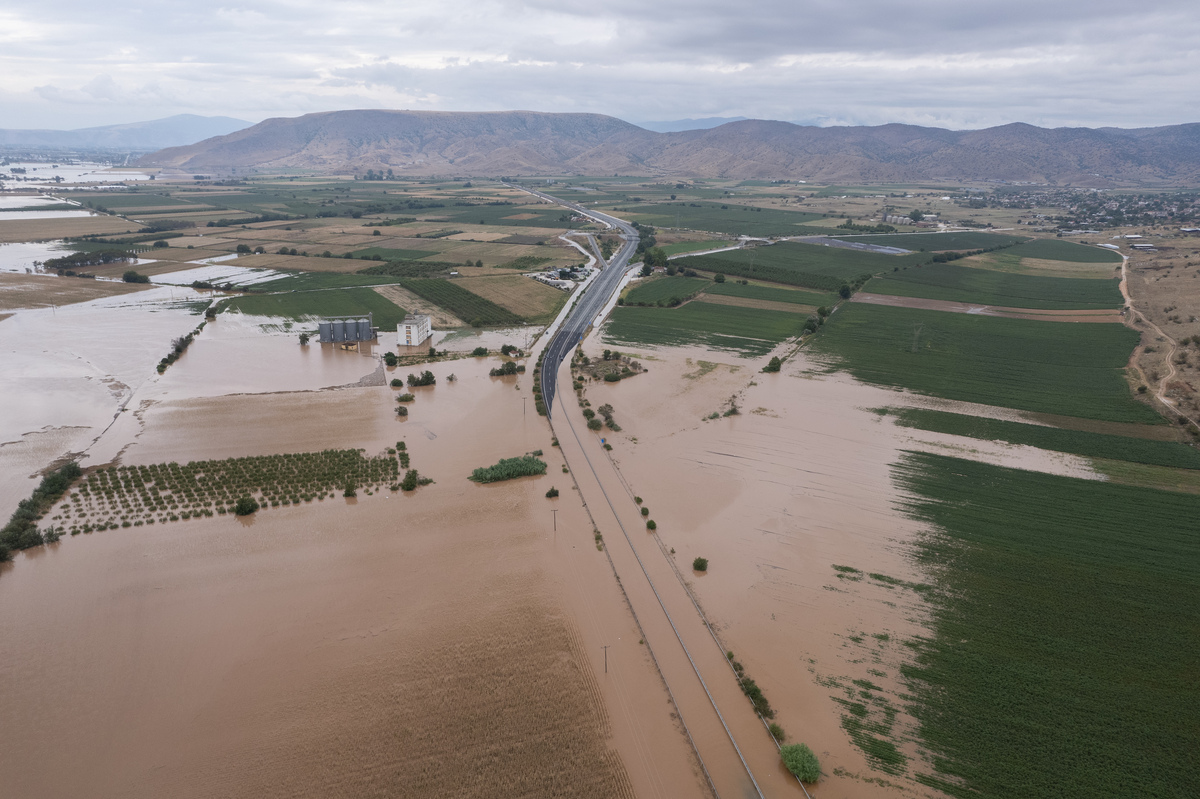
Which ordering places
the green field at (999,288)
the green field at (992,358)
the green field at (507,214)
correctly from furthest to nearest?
the green field at (507,214) < the green field at (999,288) < the green field at (992,358)

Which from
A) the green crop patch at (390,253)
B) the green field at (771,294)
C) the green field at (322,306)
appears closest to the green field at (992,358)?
the green field at (771,294)

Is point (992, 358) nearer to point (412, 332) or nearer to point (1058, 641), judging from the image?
point (1058, 641)

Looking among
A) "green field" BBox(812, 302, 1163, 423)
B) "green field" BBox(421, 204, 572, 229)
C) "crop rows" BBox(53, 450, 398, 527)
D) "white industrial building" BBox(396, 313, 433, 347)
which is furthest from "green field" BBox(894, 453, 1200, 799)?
"green field" BBox(421, 204, 572, 229)

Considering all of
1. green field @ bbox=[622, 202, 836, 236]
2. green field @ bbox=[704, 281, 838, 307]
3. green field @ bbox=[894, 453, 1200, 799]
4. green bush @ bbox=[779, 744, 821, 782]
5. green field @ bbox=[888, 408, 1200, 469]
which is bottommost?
green bush @ bbox=[779, 744, 821, 782]

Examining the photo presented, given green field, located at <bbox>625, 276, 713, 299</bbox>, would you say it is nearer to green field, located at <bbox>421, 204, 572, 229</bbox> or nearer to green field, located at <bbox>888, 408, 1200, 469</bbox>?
green field, located at <bbox>888, 408, 1200, 469</bbox>

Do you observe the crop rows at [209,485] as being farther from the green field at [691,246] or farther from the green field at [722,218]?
the green field at [722,218]

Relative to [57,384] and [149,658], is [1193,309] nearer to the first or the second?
[149,658]
